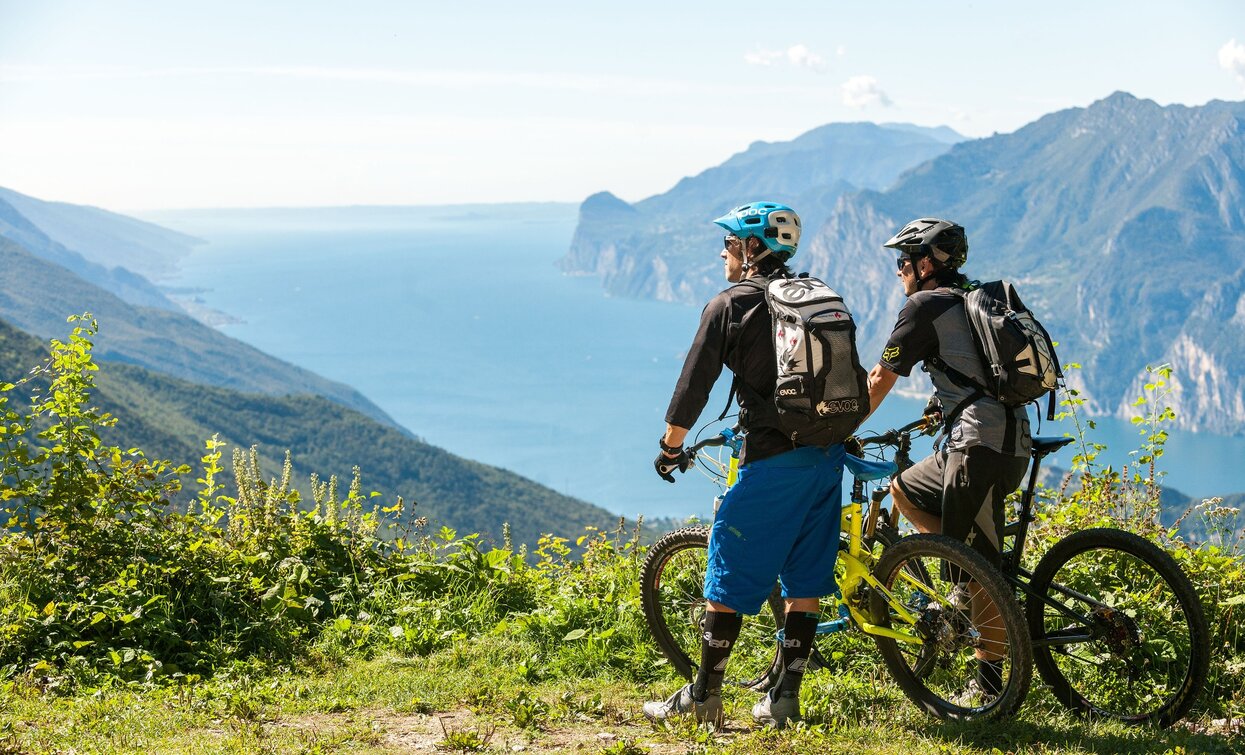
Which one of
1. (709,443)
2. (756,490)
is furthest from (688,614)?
(756,490)

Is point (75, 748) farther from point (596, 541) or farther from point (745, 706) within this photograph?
point (596, 541)

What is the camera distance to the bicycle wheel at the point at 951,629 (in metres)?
4.19

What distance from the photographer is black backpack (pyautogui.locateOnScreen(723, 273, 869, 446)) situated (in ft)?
13.2

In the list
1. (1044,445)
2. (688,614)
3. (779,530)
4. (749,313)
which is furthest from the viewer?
(688,614)

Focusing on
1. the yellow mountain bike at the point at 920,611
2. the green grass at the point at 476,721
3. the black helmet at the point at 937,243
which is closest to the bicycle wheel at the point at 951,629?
the yellow mountain bike at the point at 920,611

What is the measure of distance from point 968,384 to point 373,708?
339 cm

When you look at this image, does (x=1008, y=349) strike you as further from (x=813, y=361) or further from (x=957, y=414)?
(x=813, y=361)

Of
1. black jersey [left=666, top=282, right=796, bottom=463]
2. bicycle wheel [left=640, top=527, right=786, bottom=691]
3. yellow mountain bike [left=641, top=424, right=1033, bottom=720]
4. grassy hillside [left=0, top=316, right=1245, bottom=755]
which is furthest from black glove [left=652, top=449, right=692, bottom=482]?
grassy hillside [left=0, top=316, right=1245, bottom=755]

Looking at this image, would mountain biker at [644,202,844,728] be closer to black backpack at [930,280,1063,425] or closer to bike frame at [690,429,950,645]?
bike frame at [690,429,950,645]

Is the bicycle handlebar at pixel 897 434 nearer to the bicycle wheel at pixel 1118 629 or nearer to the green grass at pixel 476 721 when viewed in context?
the bicycle wheel at pixel 1118 629

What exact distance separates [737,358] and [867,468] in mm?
884

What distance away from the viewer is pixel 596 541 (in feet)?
23.3

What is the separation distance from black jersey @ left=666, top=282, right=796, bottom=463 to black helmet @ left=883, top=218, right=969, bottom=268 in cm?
85

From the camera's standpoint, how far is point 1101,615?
445 cm
